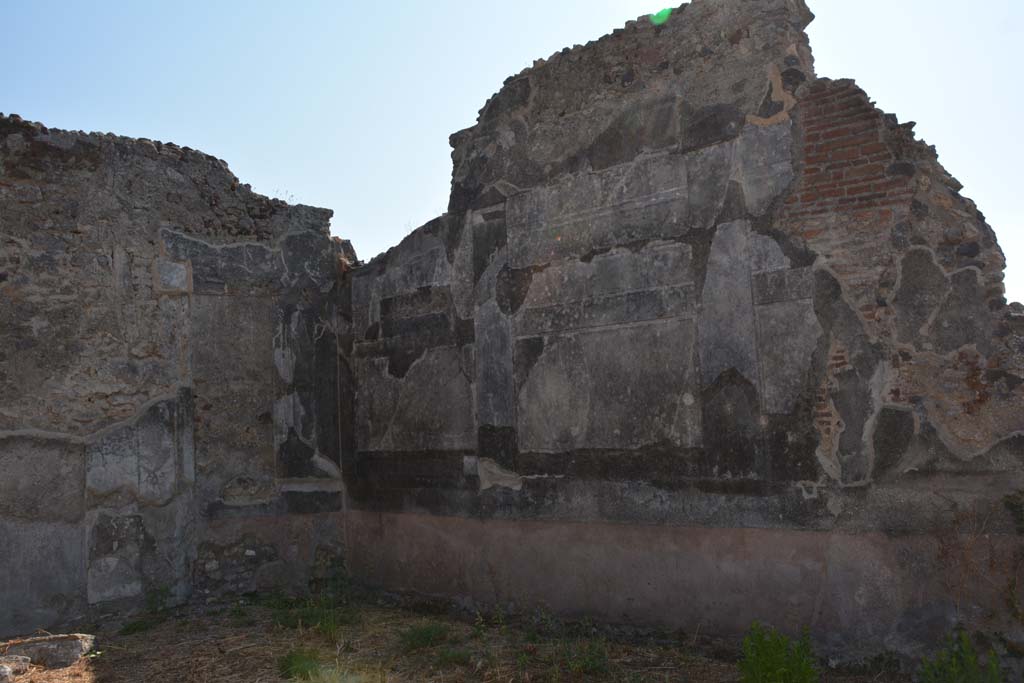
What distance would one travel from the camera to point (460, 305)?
5.57 m

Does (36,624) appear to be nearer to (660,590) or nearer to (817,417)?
(660,590)

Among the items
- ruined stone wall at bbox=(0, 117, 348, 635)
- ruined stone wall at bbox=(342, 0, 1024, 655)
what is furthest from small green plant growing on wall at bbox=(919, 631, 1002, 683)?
ruined stone wall at bbox=(0, 117, 348, 635)

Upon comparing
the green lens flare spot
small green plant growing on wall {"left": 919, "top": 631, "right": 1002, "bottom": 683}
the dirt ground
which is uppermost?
the green lens flare spot

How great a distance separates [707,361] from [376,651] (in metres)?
2.43

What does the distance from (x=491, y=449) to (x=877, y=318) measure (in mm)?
2476

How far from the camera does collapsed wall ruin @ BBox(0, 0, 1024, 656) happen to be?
3.80 m

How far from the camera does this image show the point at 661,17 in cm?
477

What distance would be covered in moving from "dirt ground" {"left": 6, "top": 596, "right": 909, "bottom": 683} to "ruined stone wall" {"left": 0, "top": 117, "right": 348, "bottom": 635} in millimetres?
492

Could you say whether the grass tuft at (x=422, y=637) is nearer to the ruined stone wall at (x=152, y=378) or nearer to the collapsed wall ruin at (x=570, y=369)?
the collapsed wall ruin at (x=570, y=369)

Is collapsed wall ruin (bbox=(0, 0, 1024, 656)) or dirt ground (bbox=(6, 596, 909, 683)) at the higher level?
collapsed wall ruin (bbox=(0, 0, 1024, 656))

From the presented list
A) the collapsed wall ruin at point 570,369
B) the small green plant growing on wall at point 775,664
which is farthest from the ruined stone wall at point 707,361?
the small green plant growing on wall at point 775,664

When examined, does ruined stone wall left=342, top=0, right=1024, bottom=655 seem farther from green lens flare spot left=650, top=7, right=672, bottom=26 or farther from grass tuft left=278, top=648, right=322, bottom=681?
grass tuft left=278, top=648, right=322, bottom=681

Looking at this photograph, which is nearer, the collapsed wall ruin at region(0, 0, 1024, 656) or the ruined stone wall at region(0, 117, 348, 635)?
the collapsed wall ruin at region(0, 0, 1024, 656)

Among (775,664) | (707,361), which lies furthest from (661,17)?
(775,664)
